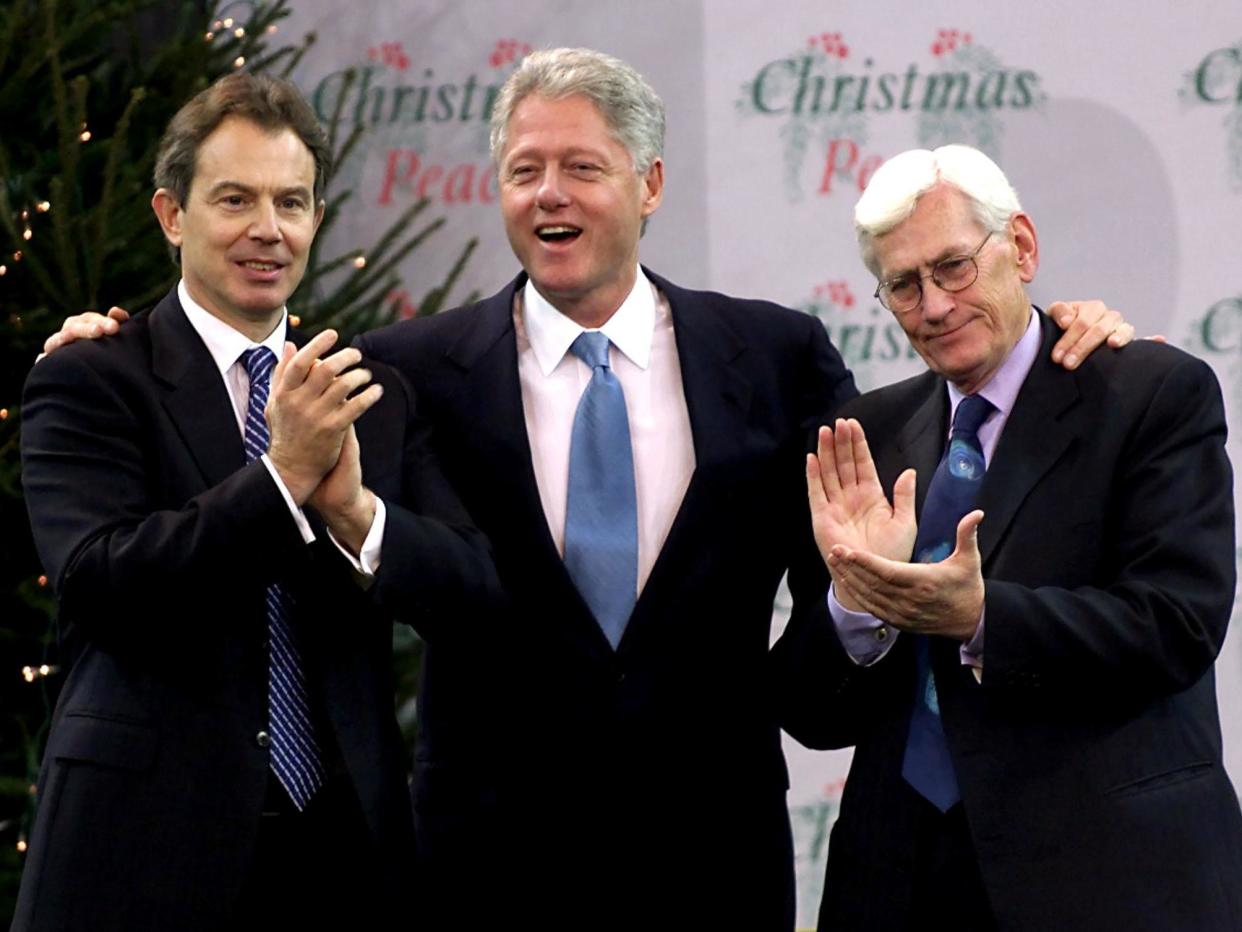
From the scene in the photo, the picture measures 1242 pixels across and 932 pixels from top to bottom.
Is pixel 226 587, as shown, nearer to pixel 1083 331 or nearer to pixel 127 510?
pixel 127 510

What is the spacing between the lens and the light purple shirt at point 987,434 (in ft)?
8.41

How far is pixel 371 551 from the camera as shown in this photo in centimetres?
250

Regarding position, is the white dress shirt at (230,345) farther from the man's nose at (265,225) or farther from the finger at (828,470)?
the finger at (828,470)

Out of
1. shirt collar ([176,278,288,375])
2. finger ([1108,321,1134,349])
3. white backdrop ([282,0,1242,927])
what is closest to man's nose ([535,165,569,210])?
shirt collar ([176,278,288,375])

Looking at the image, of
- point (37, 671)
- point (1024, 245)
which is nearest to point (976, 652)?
point (1024, 245)

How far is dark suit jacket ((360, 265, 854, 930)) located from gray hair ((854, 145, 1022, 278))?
42 cm

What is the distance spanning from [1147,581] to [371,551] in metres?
0.97

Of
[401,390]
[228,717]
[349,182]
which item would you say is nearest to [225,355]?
[401,390]

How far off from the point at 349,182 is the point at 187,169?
6.76 feet

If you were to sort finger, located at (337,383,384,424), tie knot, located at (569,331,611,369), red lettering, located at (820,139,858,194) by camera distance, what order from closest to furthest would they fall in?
1. finger, located at (337,383,384,424)
2. tie knot, located at (569,331,611,369)
3. red lettering, located at (820,139,858,194)

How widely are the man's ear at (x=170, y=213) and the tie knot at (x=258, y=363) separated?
0.66ft

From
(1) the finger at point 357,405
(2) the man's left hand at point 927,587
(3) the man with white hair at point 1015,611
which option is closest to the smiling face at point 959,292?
(3) the man with white hair at point 1015,611

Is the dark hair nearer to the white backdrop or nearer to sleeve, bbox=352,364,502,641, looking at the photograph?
sleeve, bbox=352,364,502,641

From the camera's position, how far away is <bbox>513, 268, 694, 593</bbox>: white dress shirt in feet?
9.41
